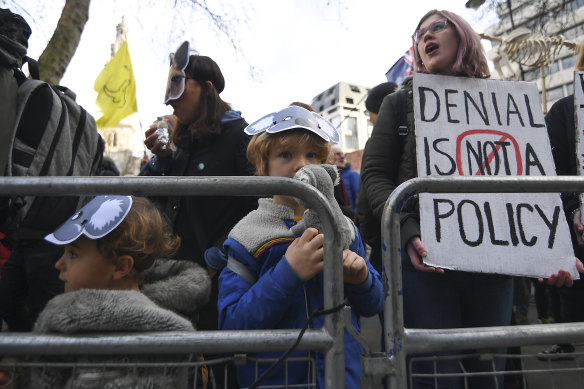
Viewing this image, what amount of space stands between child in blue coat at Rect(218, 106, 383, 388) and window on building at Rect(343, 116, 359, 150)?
59.1 metres

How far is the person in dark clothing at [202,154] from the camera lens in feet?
6.79

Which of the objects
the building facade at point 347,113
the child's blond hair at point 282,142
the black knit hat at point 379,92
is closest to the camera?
the child's blond hair at point 282,142

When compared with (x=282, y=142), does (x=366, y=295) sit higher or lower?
lower

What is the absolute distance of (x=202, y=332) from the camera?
1.02 metres

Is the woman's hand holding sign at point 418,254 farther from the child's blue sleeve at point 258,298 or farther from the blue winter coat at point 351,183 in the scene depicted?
the blue winter coat at point 351,183

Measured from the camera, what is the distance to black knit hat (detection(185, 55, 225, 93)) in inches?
89.4

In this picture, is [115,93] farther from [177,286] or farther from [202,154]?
[177,286]

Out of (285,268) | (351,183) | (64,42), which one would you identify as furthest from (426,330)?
(64,42)

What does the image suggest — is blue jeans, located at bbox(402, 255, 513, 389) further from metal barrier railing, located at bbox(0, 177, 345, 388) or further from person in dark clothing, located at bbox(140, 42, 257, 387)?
person in dark clothing, located at bbox(140, 42, 257, 387)

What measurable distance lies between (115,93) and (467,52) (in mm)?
4805

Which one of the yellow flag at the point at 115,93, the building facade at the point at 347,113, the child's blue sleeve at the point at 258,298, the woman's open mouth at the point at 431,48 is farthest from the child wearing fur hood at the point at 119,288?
the building facade at the point at 347,113

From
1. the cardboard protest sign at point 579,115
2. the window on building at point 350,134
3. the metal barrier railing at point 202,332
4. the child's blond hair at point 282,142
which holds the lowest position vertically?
the metal barrier railing at point 202,332

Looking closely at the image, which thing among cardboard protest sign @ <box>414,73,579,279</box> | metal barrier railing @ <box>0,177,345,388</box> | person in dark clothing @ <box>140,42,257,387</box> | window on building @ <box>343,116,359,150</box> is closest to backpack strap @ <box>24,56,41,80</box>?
person in dark clothing @ <box>140,42,257,387</box>

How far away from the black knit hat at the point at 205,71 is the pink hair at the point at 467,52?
3.96 feet
